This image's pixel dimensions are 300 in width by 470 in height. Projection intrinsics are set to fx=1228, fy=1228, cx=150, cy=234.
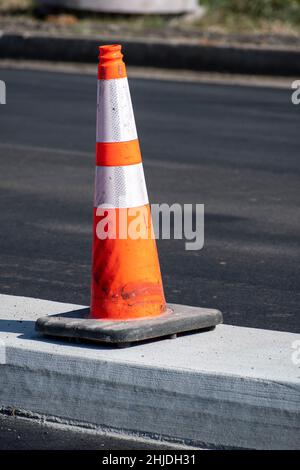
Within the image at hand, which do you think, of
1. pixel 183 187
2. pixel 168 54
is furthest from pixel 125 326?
pixel 168 54

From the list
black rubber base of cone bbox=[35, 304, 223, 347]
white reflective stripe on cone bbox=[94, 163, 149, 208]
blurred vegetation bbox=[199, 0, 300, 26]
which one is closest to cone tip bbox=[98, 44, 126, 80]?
white reflective stripe on cone bbox=[94, 163, 149, 208]

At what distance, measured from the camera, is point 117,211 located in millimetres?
4438

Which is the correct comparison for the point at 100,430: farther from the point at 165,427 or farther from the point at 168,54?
the point at 168,54

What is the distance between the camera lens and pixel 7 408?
422 cm

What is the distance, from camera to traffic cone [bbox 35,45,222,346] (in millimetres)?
4426

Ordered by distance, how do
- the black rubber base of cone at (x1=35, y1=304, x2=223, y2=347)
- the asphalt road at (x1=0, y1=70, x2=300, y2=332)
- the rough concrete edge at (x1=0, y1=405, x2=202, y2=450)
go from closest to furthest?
the rough concrete edge at (x1=0, y1=405, x2=202, y2=450) < the black rubber base of cone at (x1=35, y1=304, x2=223, y2=347) < the asphalt road at (x1=0, y1=70, x2=300, y2=332)

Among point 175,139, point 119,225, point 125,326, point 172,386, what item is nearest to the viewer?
point 172,386

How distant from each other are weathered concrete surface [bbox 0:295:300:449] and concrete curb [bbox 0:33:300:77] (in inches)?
467

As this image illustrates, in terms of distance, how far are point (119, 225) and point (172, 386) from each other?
75 centimetres

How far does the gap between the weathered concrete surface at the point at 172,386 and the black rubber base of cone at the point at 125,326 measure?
0.04m

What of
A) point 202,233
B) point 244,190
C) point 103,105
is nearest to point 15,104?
point 244,190

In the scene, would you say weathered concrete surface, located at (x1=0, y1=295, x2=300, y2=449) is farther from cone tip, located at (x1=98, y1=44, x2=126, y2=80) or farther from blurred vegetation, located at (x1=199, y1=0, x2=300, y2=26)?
blurred vegetation, located at (x1=199, y1=0, x2=300, y2=26)
